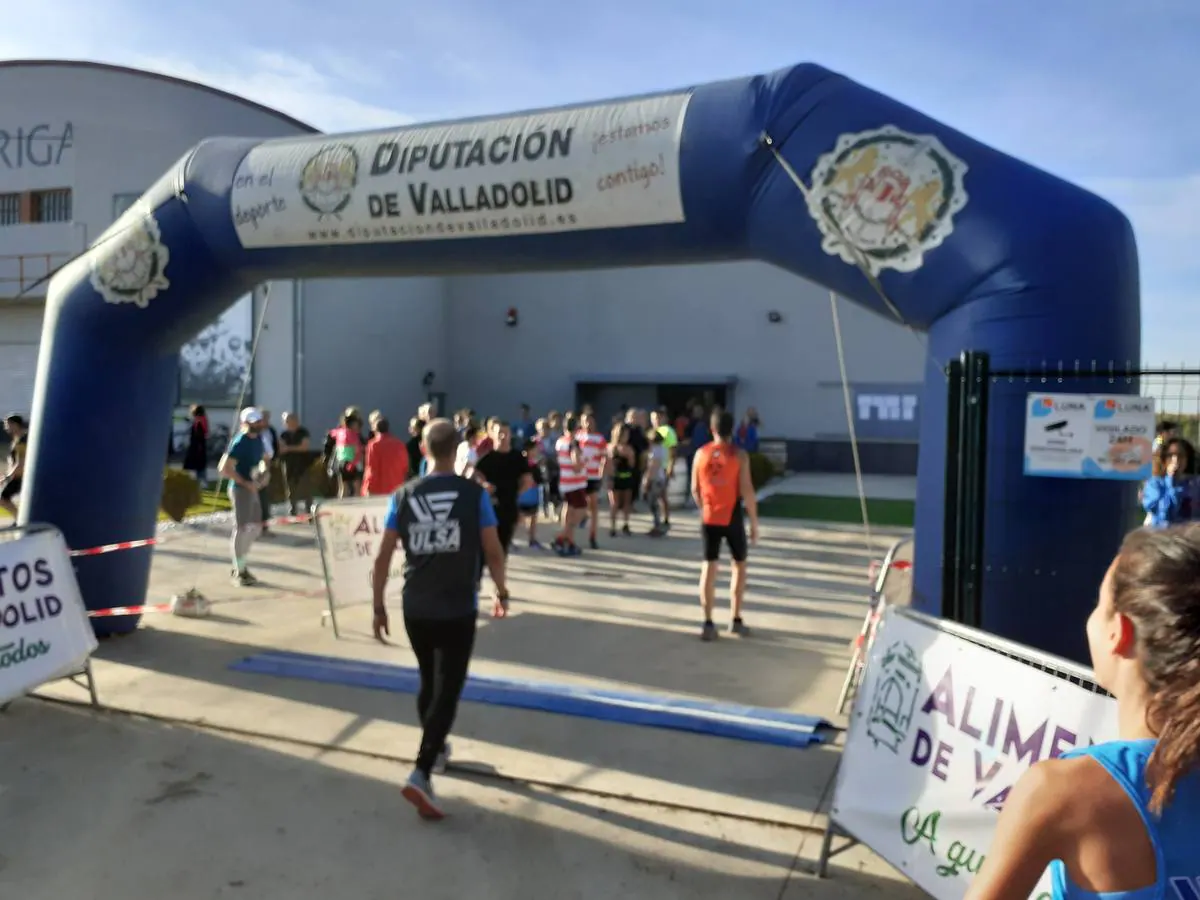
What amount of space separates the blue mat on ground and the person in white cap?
8.23 feet

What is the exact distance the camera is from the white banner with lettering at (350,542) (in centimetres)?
780

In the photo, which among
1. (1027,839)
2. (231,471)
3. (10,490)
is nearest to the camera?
(1027,839)

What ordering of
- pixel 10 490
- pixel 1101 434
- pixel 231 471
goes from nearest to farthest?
1. pixel 1101 434
2. pixel 231 471
3. pixel 10 490

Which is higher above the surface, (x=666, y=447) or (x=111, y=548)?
(x=666, y=447)

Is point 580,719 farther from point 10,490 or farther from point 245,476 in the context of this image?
point 10,490

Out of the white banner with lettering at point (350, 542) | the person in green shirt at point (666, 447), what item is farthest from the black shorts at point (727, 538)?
the person in green shirt at point (666, 447)

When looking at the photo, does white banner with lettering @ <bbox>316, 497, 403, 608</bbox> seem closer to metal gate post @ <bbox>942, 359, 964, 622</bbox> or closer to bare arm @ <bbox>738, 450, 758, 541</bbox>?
bare arm @ <bbox>738, 450, 758, 541</bbox>

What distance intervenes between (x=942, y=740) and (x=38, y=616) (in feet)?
16.4

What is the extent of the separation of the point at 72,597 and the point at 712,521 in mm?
4369

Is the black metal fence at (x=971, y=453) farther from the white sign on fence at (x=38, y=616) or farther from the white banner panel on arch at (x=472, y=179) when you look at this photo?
the white sign on fence at (x=38, y=616)

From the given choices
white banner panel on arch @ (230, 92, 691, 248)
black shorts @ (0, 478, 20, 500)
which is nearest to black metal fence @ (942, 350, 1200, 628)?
white banner panel on arch @ (230, 92, 691, 248)

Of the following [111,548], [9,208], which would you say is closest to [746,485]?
[111,548]

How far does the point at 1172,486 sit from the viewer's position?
7691mm

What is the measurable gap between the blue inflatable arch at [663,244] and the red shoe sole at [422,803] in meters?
2.61
